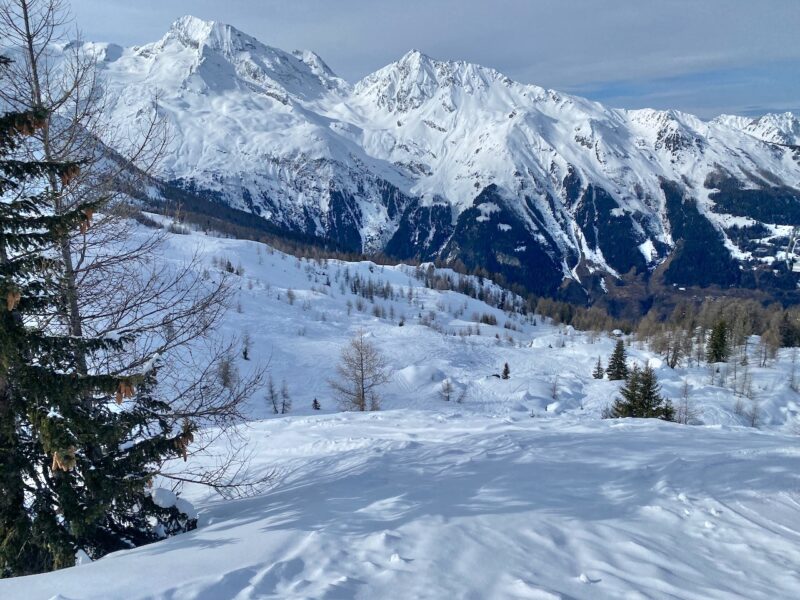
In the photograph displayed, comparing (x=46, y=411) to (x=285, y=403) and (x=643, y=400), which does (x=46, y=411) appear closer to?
(x=643, y=400)

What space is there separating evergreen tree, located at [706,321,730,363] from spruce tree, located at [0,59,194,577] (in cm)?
9295

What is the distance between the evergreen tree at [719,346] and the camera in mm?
82750

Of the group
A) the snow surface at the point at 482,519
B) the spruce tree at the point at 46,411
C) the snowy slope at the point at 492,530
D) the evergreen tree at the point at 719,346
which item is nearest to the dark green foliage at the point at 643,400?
the snow surface at the point at 482,519

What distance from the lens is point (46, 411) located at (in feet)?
23.4

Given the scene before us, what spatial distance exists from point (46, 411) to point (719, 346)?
94813 millimetres

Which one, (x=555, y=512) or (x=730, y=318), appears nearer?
(x=555, y=512)

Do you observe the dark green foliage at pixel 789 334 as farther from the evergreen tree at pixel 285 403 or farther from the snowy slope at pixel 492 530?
the snowy slope at pixel 492 530

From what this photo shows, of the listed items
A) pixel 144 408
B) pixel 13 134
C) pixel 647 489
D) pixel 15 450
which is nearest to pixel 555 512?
pixel 647 489

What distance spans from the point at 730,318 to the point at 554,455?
11547cm

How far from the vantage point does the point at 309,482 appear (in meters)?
11.2

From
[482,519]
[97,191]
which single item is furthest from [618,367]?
[97,191]

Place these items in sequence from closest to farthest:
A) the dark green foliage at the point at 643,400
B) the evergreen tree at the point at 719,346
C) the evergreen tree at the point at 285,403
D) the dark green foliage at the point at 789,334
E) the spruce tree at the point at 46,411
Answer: the spruce tree at the point at 46,411, the dark green foliage at the point at 643,400, the evergreen tree at the point at 285,403, the evergreen tree at the point at 719,346, the dark green foliage at the point at 789,334

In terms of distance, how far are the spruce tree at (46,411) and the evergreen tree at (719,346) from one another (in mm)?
92955

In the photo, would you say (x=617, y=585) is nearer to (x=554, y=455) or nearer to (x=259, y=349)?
(x=554, y=455)
